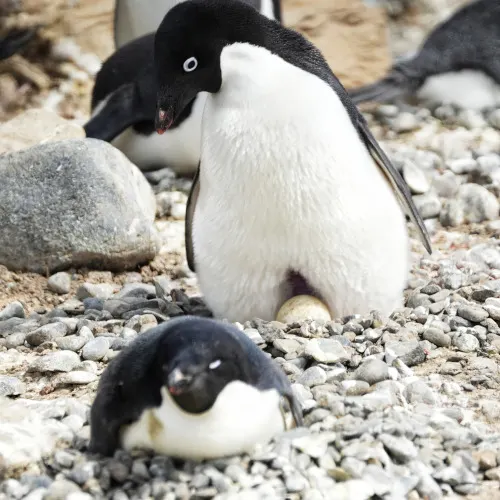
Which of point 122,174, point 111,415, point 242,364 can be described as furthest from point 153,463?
point 122,174

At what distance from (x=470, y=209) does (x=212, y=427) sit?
310 centimetres

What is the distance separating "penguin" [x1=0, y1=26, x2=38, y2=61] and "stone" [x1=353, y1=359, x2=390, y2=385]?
4.75 m

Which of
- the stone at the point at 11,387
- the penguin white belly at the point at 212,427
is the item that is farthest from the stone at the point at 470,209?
the penguin white belly at the point at 212,427

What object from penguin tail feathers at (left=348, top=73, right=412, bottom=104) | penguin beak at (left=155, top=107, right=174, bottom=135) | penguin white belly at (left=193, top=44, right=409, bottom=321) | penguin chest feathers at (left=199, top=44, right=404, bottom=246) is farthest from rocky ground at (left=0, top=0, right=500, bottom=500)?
penguin tail feathers at (left=348, top=73, right=412, bottom=104)

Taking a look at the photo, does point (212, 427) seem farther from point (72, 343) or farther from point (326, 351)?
point (72, 343)

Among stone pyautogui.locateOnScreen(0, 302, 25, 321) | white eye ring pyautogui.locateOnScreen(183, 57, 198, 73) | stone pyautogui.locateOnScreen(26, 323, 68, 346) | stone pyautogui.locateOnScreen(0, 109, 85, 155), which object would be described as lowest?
stone pyautogui.locateOnScreen(0, 109, 85, 155)

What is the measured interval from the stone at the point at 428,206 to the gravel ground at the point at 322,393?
11.3 inches

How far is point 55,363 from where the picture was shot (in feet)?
10.7

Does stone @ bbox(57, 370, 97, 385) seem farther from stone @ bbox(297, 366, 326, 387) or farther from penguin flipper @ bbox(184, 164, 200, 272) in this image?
penguin flipper @ bbox(184, 164, 200, 272)

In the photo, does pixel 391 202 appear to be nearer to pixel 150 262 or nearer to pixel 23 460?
pixel 150 262

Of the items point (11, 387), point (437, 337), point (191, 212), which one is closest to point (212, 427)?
point (11, 387)

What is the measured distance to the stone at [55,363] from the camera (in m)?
3.26

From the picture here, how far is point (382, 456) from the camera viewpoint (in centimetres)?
251

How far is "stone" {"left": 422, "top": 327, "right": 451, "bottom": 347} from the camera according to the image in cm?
335
